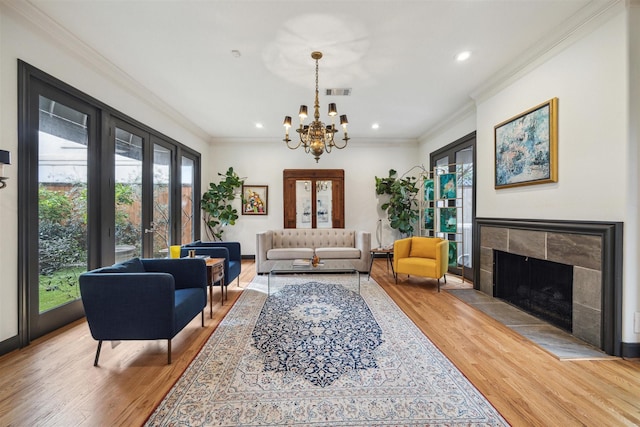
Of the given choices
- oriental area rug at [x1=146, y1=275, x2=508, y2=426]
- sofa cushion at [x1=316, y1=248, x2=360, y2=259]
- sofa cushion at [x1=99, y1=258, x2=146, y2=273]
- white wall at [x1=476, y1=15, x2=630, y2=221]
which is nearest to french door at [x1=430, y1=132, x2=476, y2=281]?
white wall at [x1=476, y1=15, x2=630, y2=221]

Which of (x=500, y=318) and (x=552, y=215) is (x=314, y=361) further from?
(x=552, y=215)

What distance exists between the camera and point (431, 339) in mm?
2594

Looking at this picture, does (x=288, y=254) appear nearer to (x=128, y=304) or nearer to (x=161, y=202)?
(x=161, y=202)

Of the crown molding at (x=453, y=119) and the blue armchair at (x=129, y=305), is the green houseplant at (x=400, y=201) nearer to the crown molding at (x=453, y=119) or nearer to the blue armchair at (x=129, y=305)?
the crown molding at (x=453, y=119)

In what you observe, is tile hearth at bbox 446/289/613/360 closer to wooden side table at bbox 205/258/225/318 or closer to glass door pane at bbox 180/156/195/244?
wooden side table at bbox 205/258/225/318

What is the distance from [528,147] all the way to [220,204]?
19.5 ft

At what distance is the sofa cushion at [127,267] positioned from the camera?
235 centimetres

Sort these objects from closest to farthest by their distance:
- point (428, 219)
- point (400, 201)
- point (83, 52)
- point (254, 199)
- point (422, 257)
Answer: point (83, 52)
point (422, 257)
point (428, 219)
point (400, 201)
point (254, 199)

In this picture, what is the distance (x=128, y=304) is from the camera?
2.13 metres

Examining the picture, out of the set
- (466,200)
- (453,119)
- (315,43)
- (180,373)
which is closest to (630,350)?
(466,200)

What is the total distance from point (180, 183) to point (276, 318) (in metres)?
3.62

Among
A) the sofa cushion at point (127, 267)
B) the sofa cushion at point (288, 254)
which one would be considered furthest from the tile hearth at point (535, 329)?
the sofa cushion at point (127, 267)

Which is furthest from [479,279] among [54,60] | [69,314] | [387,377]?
[54,60]

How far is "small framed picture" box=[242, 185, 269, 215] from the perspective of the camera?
6770 mm
